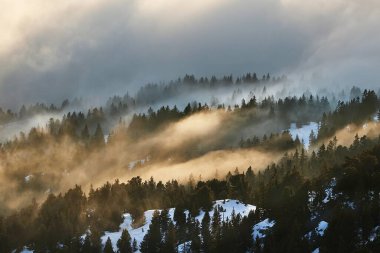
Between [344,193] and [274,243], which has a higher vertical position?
[344,193]

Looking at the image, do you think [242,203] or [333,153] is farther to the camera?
[333,153]

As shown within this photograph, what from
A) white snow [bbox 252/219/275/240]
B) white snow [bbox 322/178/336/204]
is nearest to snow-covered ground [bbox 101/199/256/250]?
white snow [bbox 252/219/275/240]

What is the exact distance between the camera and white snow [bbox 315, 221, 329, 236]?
121 m

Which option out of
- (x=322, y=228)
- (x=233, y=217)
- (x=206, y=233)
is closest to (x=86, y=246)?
(x=206, y=233)

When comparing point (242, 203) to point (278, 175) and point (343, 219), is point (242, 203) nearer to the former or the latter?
point (278, 175)

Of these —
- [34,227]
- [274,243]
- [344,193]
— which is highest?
[34,227]

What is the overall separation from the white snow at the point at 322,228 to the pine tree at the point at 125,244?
51.5 m

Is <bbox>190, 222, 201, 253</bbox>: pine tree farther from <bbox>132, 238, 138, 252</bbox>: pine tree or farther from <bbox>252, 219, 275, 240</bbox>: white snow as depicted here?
<bbox>132, 238, 138, 252</bbox>: pine tree

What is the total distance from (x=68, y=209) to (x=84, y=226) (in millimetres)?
9979

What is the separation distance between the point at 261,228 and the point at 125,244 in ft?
124

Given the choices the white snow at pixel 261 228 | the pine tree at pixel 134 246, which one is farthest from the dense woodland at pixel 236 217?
the white snow at pixel 261 228

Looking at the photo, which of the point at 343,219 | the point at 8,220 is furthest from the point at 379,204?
the point at 8,220

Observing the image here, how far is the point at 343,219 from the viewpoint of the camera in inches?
4599

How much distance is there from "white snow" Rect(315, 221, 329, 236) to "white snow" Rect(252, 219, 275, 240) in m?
13.9
